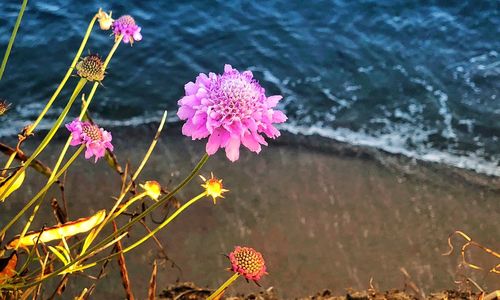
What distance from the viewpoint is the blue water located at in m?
3.97

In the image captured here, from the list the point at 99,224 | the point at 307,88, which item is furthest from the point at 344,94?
the point at 99,224

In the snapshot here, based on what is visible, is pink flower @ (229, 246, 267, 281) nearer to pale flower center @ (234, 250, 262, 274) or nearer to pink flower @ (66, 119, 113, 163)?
Result: pale flower center @ (234, 250, 262, 274)

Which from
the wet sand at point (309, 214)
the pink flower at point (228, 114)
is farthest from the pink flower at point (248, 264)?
the wet sand at point (309, 214)

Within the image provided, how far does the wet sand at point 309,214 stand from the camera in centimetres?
274

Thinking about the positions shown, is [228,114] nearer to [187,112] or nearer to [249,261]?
[187,112]

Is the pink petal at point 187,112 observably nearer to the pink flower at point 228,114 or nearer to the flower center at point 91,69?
the pink flower at point 228,114

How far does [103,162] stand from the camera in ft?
11.2

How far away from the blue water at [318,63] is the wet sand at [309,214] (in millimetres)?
310

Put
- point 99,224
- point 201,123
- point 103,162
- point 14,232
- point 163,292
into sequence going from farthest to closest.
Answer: point 103,162 < point 14,232 < point 163,292 < point 99,224 < point 201,123

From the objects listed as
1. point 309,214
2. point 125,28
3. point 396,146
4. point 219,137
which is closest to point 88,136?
point 125,28

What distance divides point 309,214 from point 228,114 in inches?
71.9

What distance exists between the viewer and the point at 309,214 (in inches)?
122

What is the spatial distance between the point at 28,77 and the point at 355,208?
2.38m

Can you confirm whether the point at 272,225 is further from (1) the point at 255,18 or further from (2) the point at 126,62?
Answer: (1) the point at 255,18
